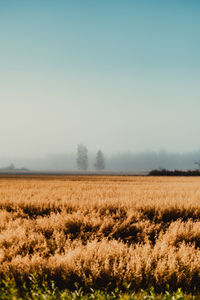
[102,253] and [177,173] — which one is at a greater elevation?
[102,253]

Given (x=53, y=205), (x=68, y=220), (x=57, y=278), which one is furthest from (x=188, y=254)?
(x=53, y=205)

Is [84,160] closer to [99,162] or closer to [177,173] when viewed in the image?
[99,162]

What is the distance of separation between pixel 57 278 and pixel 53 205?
3735mm

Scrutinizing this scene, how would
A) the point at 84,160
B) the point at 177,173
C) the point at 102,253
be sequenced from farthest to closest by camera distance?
1. the point at 84,160
2. the point at 177,173
3. the point at 102,253

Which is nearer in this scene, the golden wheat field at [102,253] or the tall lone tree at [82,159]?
the golden wheat field at [102,253]

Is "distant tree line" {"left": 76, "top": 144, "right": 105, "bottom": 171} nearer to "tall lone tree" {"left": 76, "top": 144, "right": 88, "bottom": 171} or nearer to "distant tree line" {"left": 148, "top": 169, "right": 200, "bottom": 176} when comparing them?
"tall lone tree" {"left": 76, "top": 144, "right": 88, "bottom": 171}

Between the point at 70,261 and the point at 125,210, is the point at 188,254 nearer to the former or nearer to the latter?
the point at 70,261

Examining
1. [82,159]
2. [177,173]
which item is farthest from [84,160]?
[177,173]

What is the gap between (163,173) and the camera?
4800 cm

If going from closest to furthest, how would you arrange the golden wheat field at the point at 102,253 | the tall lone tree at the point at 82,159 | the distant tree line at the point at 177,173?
the golden wheat field at the point at 102,253, the distant tree line at the point at 177,173, the tall lone tree at the point at 82,159

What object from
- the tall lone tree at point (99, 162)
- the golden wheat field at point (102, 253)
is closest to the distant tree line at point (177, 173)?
the golden wheat field at point (102, 253)

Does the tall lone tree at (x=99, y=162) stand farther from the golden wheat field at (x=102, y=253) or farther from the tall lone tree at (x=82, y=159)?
the golden wheat field at (x=102, y=253)

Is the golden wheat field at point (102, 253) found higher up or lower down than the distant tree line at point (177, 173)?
higher up

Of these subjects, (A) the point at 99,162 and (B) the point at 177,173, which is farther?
(A) the point at 99,162
